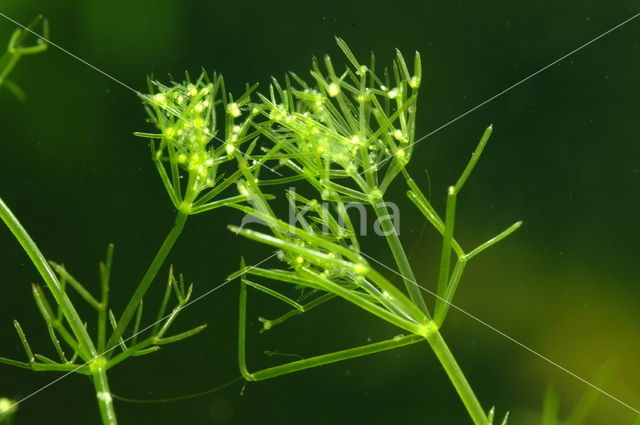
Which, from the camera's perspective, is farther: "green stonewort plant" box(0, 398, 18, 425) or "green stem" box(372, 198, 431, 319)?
"green stem" box(372, 198, 431, 319)

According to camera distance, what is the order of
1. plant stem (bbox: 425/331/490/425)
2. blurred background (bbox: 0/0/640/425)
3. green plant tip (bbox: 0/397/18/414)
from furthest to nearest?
blurred background (bbox: 0/0/640/425) < plant stem (bbox: 425/331/490/425) < green plant tip (bbox: 0/397/18/414)

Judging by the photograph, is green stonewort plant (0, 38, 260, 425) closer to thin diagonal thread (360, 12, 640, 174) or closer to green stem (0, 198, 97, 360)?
green stem (0, 198, 97, 360)

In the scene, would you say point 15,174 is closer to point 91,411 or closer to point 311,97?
point 91,411

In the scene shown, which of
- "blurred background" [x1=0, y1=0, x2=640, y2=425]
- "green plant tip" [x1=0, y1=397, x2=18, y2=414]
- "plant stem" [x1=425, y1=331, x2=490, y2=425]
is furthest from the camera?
"blurred background" [x1=0, y1=0, x2=640, y2=425]

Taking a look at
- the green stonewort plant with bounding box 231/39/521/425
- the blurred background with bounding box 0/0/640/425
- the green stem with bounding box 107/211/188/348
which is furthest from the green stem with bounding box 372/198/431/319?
the blurred background with bounding box 0/0/640/425

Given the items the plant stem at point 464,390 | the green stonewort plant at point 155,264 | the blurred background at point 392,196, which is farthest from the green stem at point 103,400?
the blurred background at point 392,196

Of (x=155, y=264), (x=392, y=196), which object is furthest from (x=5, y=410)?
(x=392, y=196)

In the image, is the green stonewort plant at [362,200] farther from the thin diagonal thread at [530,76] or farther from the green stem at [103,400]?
the thin diagonal thread at [530,76]

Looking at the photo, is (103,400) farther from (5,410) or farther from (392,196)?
(392,196)

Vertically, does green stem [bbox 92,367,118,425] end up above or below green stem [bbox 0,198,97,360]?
below
